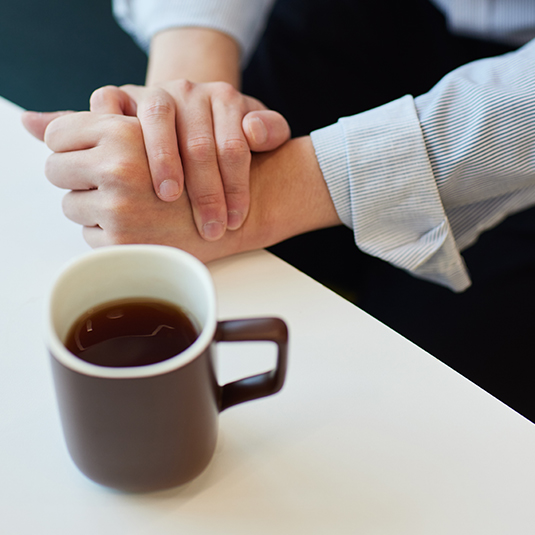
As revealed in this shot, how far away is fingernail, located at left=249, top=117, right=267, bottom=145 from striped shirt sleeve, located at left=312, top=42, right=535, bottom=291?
0.07 metres

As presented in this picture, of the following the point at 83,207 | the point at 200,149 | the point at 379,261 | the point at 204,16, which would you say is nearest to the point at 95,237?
the point at 83,207

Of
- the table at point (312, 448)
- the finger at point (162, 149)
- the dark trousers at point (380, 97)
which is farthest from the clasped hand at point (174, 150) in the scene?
the dark trousers at point (380, 97)

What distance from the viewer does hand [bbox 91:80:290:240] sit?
1.76 feet

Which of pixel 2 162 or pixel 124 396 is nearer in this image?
pixel 124 396

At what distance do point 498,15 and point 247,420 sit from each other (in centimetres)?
76

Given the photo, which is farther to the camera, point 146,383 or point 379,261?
point 379,261

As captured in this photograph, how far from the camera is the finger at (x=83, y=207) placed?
54 centimetres

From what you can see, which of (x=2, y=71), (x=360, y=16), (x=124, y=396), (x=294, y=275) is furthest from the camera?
(x=2, y=71)

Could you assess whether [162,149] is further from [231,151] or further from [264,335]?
[264,335]

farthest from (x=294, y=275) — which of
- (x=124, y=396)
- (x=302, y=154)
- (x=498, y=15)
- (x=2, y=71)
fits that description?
(x=2, y=71)

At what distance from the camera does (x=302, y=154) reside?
0.62m

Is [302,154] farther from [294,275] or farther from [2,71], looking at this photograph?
[2,71]

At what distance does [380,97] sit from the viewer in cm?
98

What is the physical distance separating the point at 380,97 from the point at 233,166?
1.73 ft
